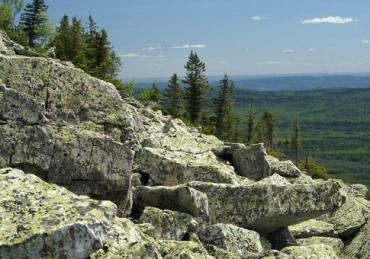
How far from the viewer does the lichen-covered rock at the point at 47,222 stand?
37.5 feet

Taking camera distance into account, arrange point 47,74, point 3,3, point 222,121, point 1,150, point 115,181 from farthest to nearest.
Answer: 1. point 3,3
2. point 222,121
3. point 47,74
4. point 115,181
5. point 1,150

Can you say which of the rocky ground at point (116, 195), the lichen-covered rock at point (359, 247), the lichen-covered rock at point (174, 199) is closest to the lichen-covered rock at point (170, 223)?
the rocky ground at point (116, 195)

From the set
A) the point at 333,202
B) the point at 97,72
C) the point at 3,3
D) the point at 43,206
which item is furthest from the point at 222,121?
the point at 43,206

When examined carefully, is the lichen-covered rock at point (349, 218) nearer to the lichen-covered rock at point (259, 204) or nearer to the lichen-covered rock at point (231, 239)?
the lichen-covered rock at point (259, 204)

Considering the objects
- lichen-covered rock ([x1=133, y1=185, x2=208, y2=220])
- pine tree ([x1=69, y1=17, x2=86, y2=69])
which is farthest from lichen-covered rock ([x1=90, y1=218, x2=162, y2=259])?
pine tree ([x1=69, y1=17, x2=86, y2=69])

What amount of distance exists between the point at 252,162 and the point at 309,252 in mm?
11300

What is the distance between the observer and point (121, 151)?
65.1 ft

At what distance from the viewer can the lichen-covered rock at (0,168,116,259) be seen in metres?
11.4

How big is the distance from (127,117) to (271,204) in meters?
7.72

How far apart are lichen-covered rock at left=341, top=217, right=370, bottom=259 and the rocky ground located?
7cm

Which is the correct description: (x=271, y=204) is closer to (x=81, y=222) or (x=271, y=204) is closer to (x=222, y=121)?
(x=81, y=222)

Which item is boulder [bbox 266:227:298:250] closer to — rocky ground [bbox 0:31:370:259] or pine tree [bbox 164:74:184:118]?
rocky ground [bbox 0:31:370:259]

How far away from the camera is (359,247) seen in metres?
22.5

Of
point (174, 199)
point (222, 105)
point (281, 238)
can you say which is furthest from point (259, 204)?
point (222, 105)
